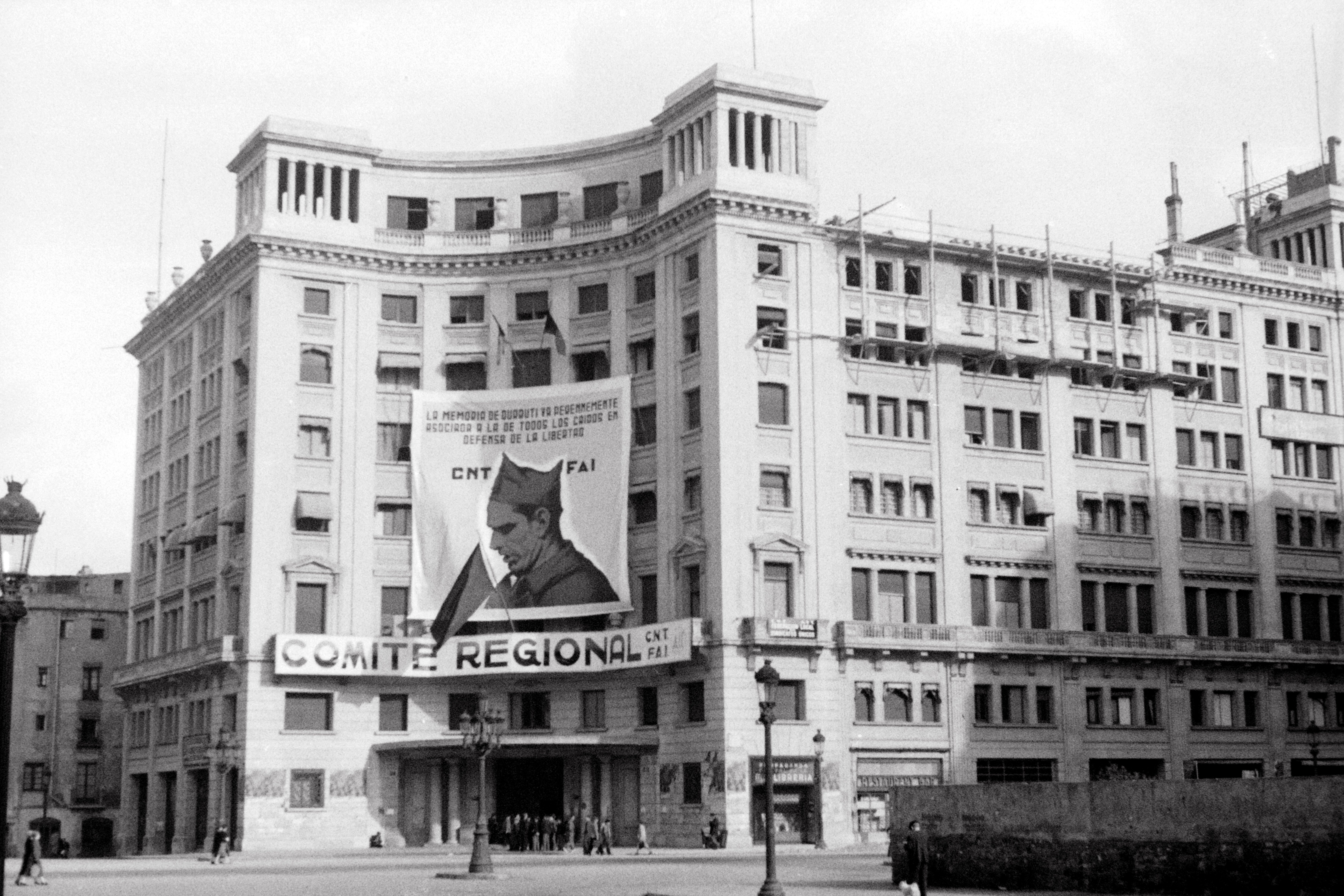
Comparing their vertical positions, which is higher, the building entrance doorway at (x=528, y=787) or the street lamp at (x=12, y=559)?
the street lamp at (x=12, y=559)

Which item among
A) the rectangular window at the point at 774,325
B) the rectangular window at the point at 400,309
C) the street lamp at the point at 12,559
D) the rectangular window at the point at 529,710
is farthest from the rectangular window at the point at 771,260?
the street lamp at the point at 12,559

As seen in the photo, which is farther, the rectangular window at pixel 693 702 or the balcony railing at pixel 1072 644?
the balcony railing at pixel 1072 644

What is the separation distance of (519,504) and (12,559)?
187 ft

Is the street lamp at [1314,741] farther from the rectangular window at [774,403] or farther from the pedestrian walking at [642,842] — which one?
the pedestrian walking at [642,842]

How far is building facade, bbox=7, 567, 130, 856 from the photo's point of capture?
105500 mm

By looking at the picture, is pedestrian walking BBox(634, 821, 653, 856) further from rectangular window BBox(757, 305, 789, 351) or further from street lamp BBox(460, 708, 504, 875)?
rectangular window BBox(757, 305, 789, 351)

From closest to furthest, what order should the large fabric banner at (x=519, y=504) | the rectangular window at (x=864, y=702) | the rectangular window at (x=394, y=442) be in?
the rectangular window at (x=864, y=702) → the large fabric banner at (x=519, y=504) → the rectangular window at (x=394, y=442)

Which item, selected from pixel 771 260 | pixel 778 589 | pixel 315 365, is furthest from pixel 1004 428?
pixel 315 365

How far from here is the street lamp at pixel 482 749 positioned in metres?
46.6

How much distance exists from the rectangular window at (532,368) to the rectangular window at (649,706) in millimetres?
14608

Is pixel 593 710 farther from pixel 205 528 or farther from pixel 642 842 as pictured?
pixel 205 528

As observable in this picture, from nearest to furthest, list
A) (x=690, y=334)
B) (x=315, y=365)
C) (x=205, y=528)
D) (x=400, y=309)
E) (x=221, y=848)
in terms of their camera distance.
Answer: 1. (x=221, y=848)
2. (x=690, y=334)
3. (x=315, y=365)
4. (x=205, y=528)
5. (x=400, y=309)

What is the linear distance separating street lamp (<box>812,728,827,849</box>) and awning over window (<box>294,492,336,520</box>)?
22883 mm

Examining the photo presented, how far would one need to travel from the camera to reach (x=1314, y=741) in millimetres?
69062
